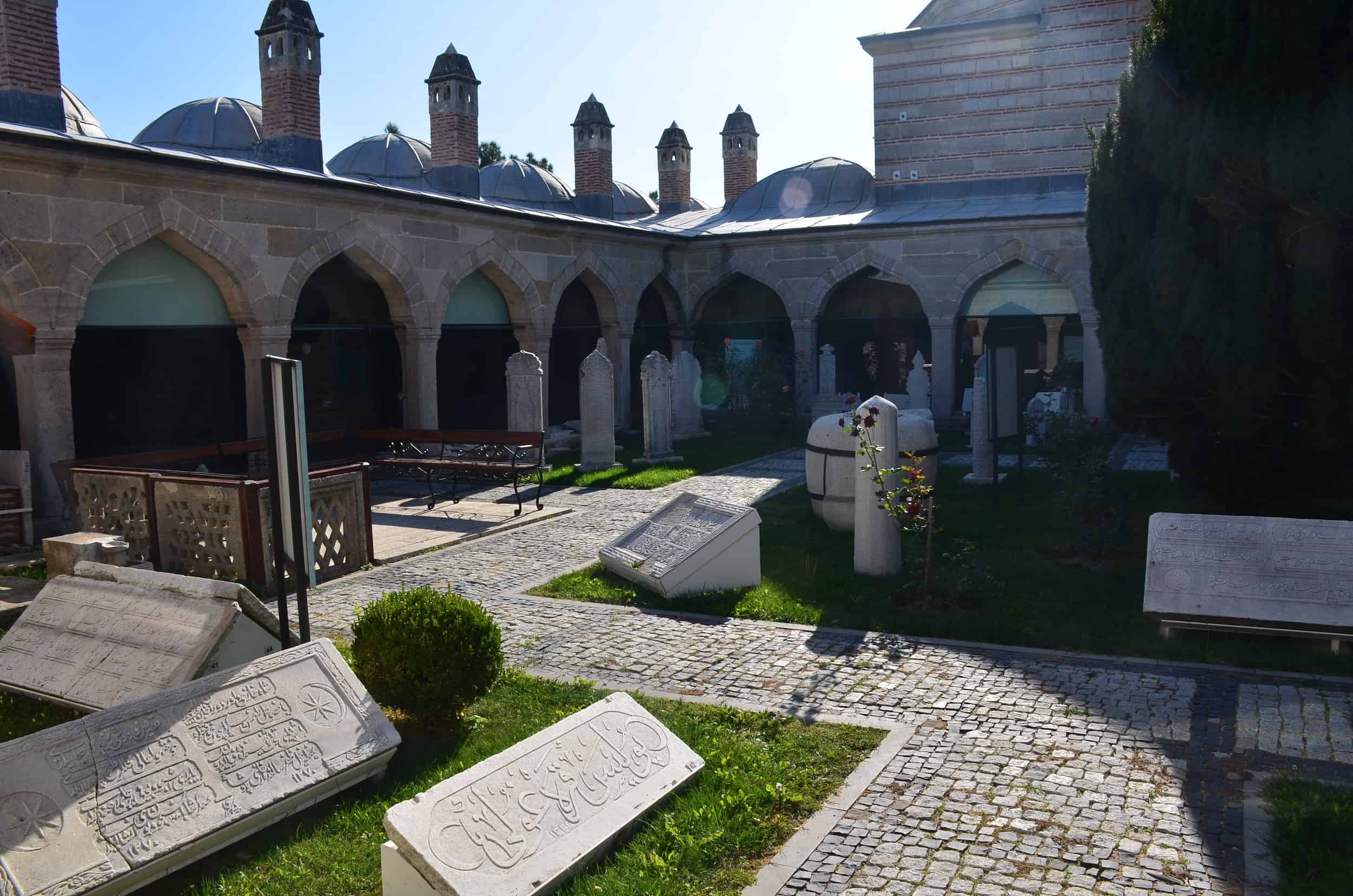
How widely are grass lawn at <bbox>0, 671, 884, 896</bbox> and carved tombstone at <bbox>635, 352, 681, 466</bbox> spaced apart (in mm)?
9766

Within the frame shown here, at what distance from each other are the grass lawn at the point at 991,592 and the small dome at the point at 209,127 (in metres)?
17.7

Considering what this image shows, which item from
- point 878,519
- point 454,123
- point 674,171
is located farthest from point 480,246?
point 674,171

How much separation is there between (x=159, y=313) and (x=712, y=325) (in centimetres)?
1209

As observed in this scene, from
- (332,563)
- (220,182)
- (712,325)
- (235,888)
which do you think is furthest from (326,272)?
(235,888)

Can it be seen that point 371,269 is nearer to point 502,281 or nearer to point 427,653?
point 502,281

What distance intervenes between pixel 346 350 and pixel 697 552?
30.8ft

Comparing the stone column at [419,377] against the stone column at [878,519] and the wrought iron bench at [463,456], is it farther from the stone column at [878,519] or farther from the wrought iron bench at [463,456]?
the stone column at [878,519]

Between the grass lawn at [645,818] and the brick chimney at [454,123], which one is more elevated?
the brick chimney at [454,123]

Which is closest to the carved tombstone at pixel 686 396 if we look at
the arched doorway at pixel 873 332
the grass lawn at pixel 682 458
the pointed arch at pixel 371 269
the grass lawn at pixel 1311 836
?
the grass lawn at pixel 682 458

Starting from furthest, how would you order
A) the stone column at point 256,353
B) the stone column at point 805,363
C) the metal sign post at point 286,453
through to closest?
the stone column at point 805,363
the stone column at point 256,353
the metal sign post at point 286,453

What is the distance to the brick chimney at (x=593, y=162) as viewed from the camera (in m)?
23.7

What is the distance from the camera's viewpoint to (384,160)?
26297 mm

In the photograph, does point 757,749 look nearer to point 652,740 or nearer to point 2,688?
point 652,740

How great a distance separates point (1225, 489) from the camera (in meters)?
9.19
